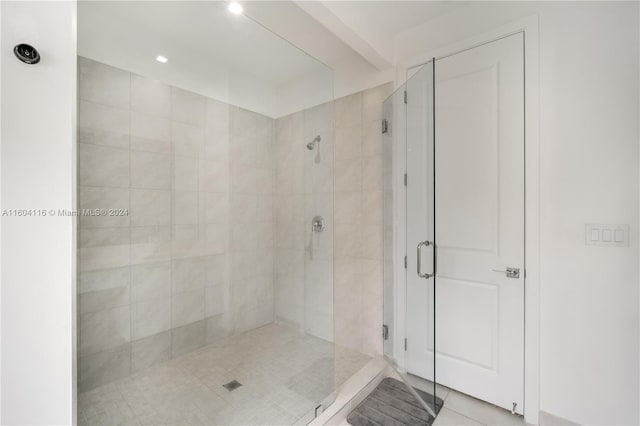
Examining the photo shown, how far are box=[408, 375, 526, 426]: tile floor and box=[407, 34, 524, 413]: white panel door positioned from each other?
5cm

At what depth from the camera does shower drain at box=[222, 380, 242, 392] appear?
67.4 inches

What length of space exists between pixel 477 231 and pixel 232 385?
5.96 ft

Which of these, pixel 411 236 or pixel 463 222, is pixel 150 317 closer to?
pixel 411 236

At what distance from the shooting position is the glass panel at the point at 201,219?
145cm

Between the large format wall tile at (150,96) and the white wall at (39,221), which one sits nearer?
the white wall at (39,221)

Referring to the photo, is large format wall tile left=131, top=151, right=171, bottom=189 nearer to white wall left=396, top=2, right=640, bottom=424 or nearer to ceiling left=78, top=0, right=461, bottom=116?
ceiling left=78, top=0, right=461, bottom=116

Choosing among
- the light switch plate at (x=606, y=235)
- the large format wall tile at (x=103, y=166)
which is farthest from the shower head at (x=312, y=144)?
the light switch plate at (x=606, y=235)

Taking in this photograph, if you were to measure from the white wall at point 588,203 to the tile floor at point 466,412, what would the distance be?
23cm

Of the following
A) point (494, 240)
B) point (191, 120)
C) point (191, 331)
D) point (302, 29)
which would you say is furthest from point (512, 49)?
point (191, 331)

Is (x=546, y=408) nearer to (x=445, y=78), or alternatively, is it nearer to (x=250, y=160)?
(x=445, y=78)

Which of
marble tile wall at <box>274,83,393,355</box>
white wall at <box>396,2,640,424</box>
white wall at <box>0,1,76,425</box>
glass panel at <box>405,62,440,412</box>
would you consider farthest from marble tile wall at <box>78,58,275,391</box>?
white wall at <box>396,2,640,424</box>

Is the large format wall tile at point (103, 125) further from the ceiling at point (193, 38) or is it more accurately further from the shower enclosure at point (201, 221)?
the ceiling at point (193, 38)

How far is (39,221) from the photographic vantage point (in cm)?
69

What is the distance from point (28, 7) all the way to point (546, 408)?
8.81 feet
